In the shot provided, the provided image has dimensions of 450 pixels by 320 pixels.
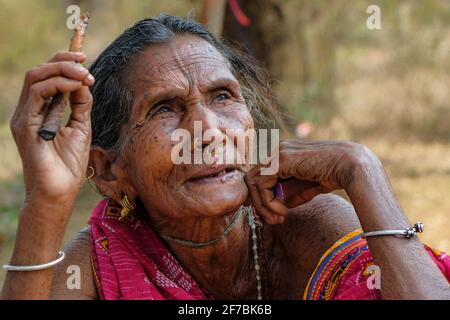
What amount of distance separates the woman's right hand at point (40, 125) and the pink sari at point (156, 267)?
0.47 meters

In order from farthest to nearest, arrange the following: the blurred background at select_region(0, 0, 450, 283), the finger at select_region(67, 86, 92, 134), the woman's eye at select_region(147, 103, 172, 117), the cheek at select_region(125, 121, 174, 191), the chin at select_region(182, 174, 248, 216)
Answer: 1. the blurred background at select_region(0, 0, 450, 283)
2. the woman's eye at select_region(147, 103, 172, 117)
3. the cheek at select_region(125, 121, 174, 191)
4. the chin at select_region(182, 174, 248, 216)
5. the finger at select_region(67, 86, 92, 134)

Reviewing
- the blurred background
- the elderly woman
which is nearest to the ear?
the elderly woman

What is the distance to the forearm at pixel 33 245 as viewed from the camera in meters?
2.68

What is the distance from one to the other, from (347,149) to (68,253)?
1.24 metres

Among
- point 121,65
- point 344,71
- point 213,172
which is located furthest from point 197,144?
point 344,71

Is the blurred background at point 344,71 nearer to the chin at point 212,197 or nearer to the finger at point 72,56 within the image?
the chin at point 212,197

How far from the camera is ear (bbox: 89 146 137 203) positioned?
3.29 metres

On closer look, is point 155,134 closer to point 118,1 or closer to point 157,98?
point 157,98

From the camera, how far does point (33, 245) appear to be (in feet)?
8.82

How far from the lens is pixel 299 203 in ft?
10.3

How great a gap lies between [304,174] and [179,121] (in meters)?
0.55

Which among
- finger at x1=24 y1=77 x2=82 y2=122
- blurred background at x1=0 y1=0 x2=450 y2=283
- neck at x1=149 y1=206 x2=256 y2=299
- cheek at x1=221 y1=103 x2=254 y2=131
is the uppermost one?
blurred background at x1=0 y1=0 x2=450 y2=283

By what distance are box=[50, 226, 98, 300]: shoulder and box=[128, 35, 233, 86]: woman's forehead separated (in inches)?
29.6

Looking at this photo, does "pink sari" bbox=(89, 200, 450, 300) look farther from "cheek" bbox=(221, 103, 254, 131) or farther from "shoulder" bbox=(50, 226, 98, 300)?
"cheek" bbox=(221, 103, 254, 131)
